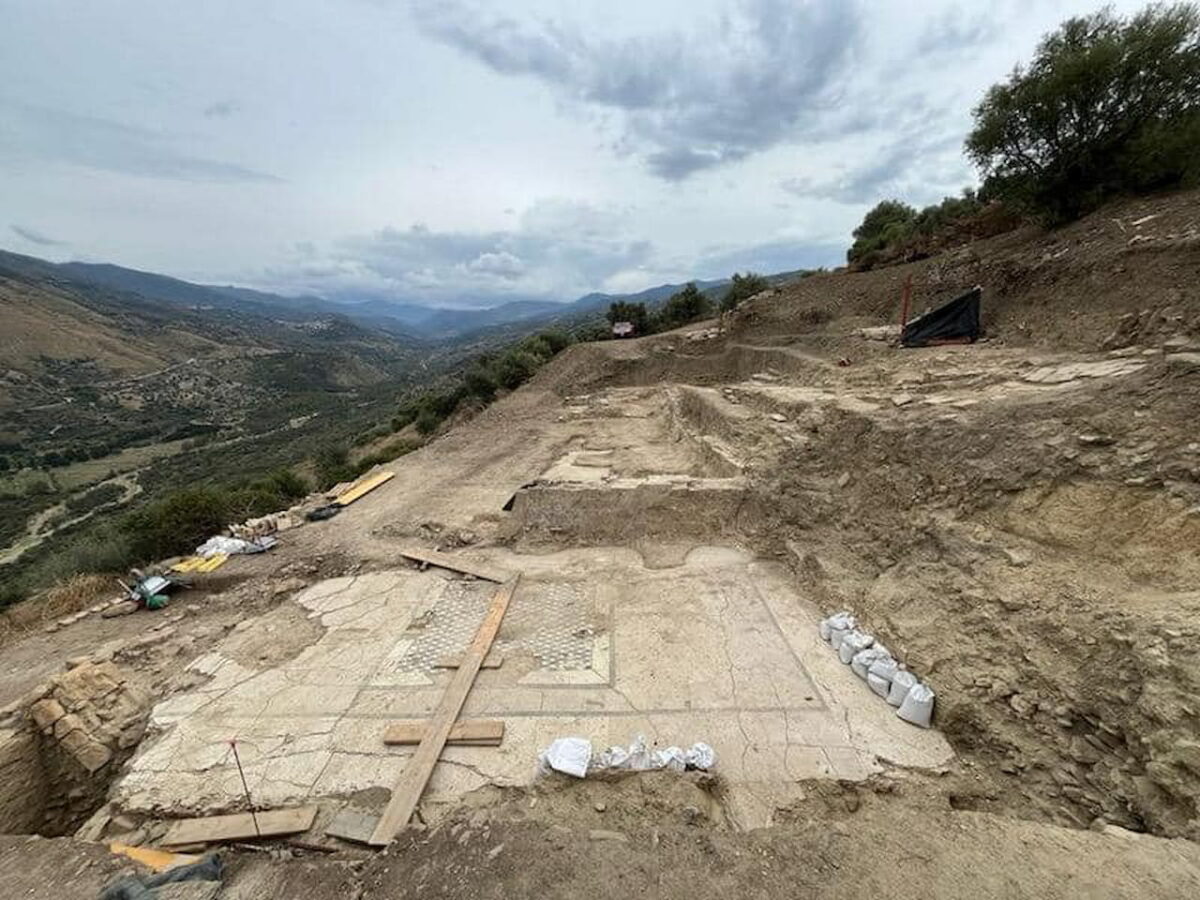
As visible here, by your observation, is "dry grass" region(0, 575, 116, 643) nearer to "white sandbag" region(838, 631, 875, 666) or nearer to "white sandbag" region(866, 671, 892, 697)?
"white sandbag" region(838, 631, 875, 666)

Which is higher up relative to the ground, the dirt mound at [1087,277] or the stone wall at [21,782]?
the dirt mound at [1087,277]

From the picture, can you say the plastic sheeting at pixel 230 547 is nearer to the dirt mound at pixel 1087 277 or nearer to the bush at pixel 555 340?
the dirt mound at pixel 1087 277

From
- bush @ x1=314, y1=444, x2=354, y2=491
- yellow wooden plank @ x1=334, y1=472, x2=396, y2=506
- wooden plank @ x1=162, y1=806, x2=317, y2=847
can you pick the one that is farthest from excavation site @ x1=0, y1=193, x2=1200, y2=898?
bush @ x1=314, y1=444, x2=354, y2=491

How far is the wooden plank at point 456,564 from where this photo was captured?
8.99m

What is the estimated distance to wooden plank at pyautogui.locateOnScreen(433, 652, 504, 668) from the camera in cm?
682

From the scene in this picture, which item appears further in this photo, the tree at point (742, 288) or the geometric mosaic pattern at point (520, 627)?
the tree at point (742, 288)

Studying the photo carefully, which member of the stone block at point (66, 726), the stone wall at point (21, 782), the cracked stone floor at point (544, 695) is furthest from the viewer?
the stone block at point (66, 726)

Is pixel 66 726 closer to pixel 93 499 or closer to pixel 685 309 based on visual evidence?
pixel 685 309

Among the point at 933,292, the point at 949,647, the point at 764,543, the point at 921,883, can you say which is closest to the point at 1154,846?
the point at 921,883

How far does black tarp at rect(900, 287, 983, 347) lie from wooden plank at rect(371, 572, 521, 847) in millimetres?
12211

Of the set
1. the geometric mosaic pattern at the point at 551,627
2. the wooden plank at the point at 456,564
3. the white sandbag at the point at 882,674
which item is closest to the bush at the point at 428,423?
the wooden plank at the point at 456,564

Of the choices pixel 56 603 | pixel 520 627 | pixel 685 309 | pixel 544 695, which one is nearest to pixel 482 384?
pixel 685 309

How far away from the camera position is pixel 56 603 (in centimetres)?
892

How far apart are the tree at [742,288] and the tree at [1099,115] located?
52.3 ft
